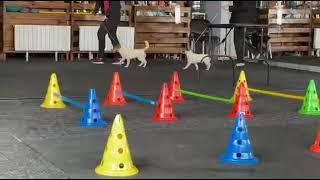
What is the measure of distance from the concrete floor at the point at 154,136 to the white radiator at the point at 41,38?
3912mm

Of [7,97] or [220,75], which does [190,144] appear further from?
[220,75]

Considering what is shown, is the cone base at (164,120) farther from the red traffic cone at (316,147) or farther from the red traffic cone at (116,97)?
the red traffic cone at (316,147)

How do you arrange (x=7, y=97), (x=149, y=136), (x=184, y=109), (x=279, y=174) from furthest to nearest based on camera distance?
(x=7, y=97), (x=184, y=109), (x=149, y=136), (x=279, y=174)

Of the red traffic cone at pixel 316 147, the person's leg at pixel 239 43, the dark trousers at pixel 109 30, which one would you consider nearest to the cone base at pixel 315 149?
the red traffic cone at pixel 316 147

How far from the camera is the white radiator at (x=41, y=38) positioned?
13.1 meters

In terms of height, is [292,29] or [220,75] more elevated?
[292,29]

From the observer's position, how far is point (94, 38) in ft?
45.1

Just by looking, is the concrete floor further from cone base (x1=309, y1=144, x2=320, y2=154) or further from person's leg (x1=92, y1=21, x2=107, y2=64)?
person's leg (x1=92, y1=21, x2=107, y2=64)

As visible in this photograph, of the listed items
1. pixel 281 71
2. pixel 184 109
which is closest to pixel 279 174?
pixel 184 109

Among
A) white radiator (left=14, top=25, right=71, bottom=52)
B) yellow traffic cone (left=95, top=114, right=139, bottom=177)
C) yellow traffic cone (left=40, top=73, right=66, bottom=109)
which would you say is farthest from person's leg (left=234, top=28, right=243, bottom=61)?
yellow traffic cone (left=95, top=114, right=139, bottom=177)

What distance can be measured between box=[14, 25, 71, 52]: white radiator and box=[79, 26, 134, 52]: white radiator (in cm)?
34

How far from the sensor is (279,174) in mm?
3979

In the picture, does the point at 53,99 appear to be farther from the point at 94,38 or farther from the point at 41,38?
the point at 94,38

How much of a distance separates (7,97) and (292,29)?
33.6 feet
